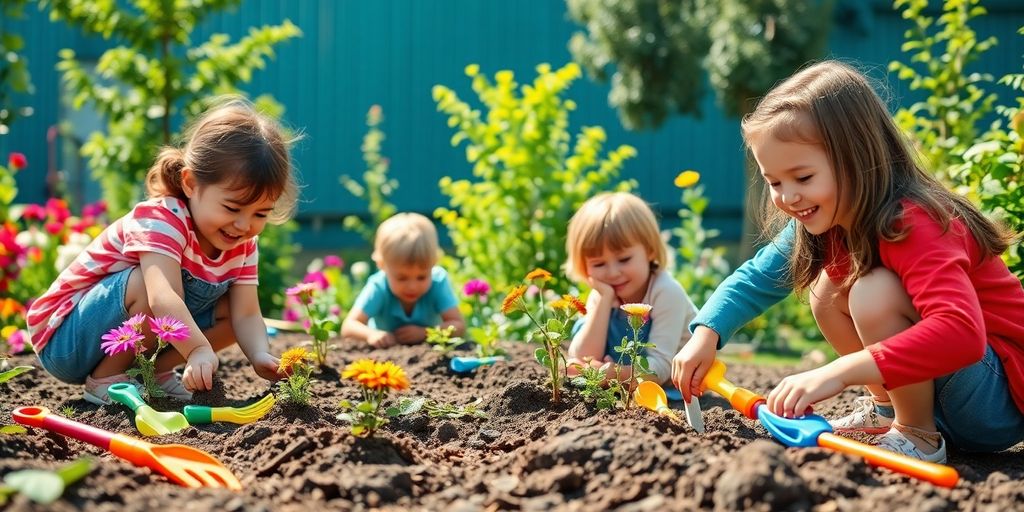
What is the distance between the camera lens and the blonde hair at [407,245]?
12.4 ft

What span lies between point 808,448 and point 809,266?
69 cm

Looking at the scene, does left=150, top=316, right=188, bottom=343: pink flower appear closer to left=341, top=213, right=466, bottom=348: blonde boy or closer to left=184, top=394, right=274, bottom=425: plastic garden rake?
left=184, top=394, right=274, bottom=425: plastic garden rake

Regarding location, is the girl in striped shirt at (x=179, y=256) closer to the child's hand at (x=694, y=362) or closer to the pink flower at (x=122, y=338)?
the pink flower at (x=122, y=338)

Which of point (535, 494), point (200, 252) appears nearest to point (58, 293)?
point (200, 252)

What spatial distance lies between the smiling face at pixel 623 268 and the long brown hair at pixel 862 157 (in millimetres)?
918

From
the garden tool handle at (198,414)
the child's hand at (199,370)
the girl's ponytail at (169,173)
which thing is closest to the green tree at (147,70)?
the girl's ponytail at (169,173)

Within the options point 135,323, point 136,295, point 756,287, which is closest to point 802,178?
point 756,287

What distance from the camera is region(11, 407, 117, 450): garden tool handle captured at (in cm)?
203

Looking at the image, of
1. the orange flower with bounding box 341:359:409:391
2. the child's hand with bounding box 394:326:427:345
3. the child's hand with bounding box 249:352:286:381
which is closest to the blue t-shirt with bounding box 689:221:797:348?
the orange flower with bounding box 341:359:409:391

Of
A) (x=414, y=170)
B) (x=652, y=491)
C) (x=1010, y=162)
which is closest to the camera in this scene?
(x=652, y=491)

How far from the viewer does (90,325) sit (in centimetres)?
274

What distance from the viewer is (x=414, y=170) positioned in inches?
380

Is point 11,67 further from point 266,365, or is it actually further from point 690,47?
point 690,47

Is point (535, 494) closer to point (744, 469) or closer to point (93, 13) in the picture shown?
point (744, 469)
